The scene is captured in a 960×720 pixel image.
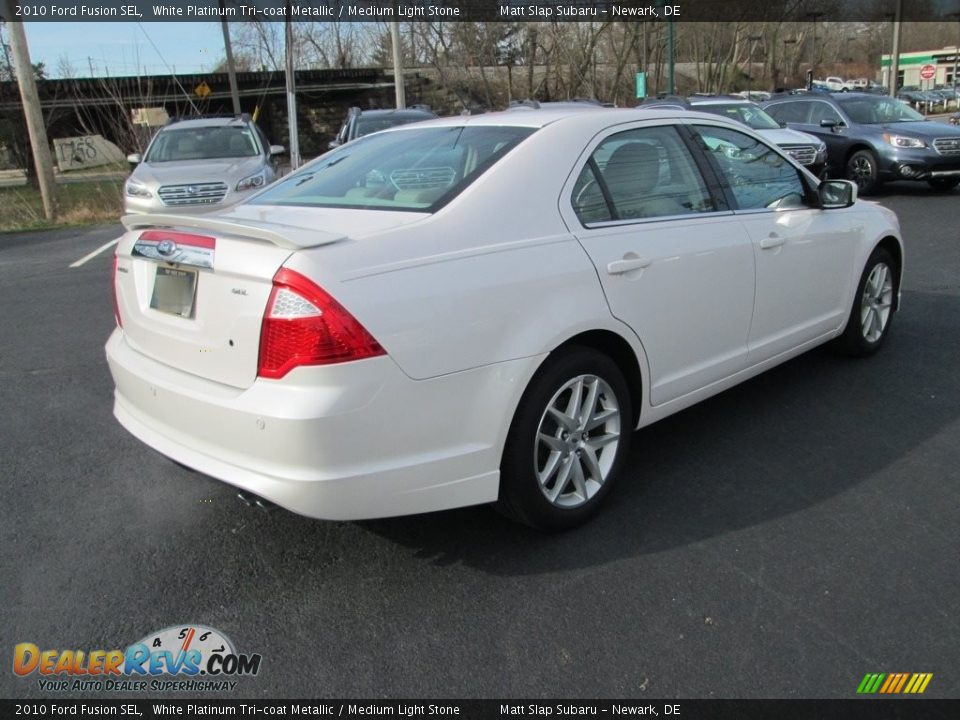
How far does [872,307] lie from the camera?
201 inches

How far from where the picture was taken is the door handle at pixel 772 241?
3960 millimetres

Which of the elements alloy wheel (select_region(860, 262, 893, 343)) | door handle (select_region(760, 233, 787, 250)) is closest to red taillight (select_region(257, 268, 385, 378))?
door handle (select_region(760, 233, 787, 250))

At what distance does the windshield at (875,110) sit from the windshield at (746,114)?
1307 millimetres

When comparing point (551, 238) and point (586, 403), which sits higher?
point (551, 238)

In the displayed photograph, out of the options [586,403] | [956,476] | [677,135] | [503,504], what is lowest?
[956,476]

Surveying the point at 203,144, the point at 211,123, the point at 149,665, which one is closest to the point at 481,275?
the point at 149,665

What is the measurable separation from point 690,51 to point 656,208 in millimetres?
49883

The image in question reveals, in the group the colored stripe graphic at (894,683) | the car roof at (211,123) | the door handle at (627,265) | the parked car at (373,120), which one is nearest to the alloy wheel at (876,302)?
the door handle at (627,265)

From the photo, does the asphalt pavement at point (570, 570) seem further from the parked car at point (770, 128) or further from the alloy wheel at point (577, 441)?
the parked car at point (770, 128)

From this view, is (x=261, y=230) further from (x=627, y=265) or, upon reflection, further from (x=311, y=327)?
(x=627, y=265)

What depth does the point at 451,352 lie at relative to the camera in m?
2.67

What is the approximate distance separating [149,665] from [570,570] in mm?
1464

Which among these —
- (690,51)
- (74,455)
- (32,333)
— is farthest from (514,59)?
(74,455)

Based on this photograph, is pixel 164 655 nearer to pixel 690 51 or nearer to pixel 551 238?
pixel 551 238
